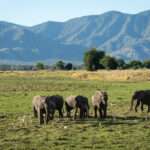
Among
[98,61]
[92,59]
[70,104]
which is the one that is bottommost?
[70,104]

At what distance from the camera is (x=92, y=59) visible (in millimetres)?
151750

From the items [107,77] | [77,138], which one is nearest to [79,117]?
[77,138]

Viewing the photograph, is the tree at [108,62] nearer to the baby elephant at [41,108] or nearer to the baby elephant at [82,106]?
the baby elephant at [82,106]

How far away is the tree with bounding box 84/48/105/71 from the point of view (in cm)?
15000

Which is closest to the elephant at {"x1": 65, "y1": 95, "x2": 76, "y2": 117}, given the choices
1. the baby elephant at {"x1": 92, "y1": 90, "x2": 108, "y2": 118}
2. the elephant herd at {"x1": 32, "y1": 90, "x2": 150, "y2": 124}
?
the elephant herd at {"x1": 32, "y1": 90, "x2": 150, "y2": 124}

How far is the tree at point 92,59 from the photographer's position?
15000 centimetres

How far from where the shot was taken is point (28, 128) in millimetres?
27656

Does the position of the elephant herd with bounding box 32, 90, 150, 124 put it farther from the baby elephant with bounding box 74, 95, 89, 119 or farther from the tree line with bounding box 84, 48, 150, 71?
the tree line with bounding box 84, 48, 150, 71

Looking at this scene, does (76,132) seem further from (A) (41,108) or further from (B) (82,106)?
(B) (82,106)

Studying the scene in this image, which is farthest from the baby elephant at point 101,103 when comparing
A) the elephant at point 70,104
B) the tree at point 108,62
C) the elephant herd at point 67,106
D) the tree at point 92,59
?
the tree at point 92,59

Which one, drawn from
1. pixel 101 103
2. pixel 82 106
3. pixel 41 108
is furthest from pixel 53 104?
pixel 101 103

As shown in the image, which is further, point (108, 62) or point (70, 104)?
point (108, 62)

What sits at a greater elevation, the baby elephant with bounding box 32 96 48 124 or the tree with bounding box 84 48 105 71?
the tree with bounding box 84 48 105 71

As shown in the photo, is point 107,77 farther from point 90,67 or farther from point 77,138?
point 77,138
